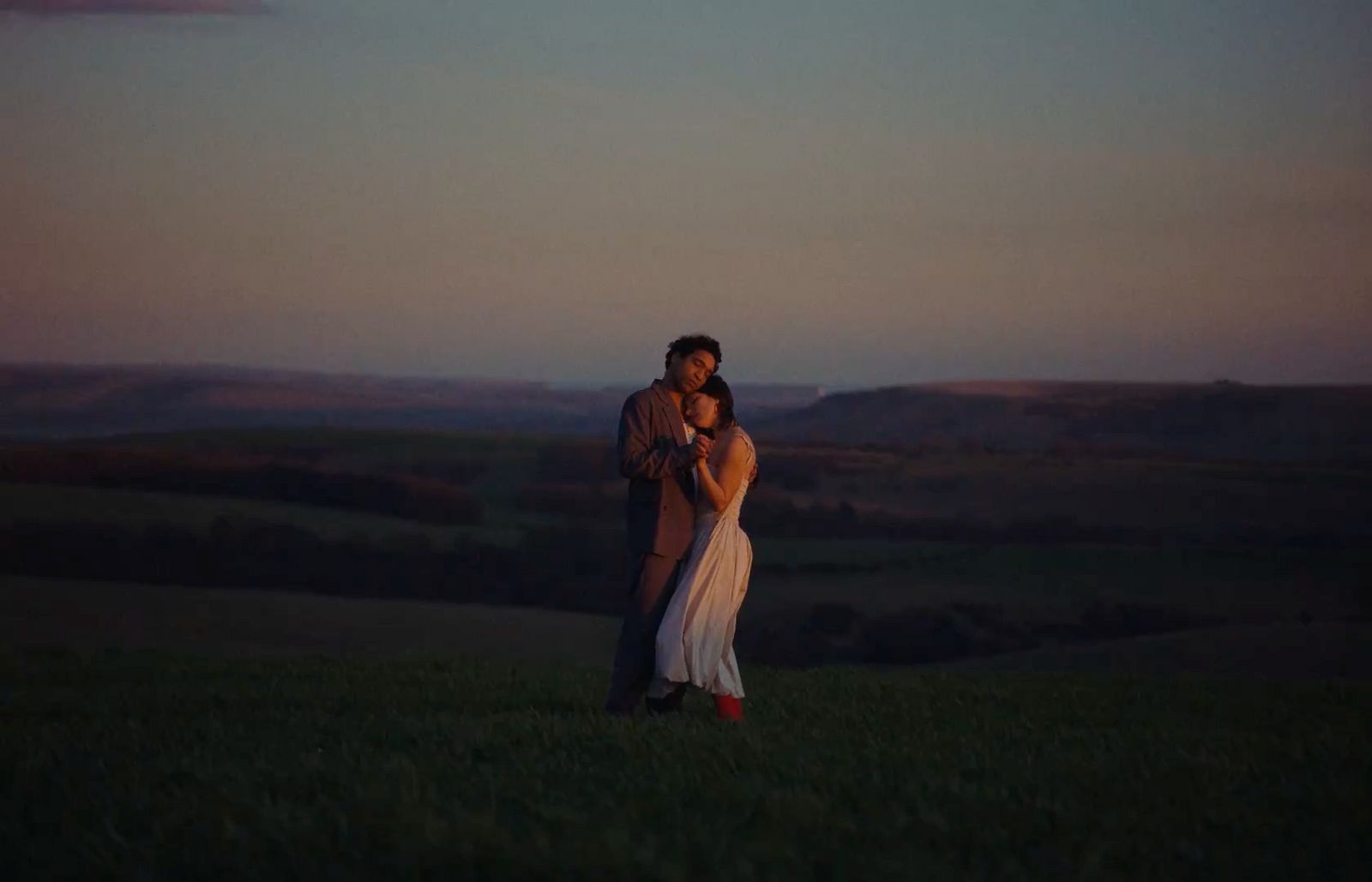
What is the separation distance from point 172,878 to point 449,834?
991 millimetres

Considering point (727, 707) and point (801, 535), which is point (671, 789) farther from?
point (801, 535)

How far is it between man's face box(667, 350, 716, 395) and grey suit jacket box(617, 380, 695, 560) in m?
0.13

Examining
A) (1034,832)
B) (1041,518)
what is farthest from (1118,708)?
(1041,518)

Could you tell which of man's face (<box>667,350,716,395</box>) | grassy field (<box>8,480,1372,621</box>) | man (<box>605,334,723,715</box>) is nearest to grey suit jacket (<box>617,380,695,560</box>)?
man (<box>605,334,723,715</box>)

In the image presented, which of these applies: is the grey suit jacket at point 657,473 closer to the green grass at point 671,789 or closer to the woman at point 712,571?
the woman at point 712,571

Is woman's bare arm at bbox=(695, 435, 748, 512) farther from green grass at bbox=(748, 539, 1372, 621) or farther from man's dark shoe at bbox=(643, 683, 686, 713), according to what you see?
green grass at bbox=(748, 539, 1372, 621)

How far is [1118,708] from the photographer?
41.2 ft

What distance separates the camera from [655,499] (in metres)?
10.1

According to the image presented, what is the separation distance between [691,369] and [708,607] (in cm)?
144

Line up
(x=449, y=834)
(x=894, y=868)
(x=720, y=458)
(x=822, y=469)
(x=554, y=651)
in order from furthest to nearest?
(x=822, y=469), (x=554, y=651), (x=720, y=458), (x=449, y=834), (x=894, y=868)

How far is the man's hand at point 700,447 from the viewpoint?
9.76 metres

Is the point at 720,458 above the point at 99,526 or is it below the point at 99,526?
above

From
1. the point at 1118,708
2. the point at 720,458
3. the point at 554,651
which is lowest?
the point at 554,651

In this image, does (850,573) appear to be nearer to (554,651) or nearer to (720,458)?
(554,651)
